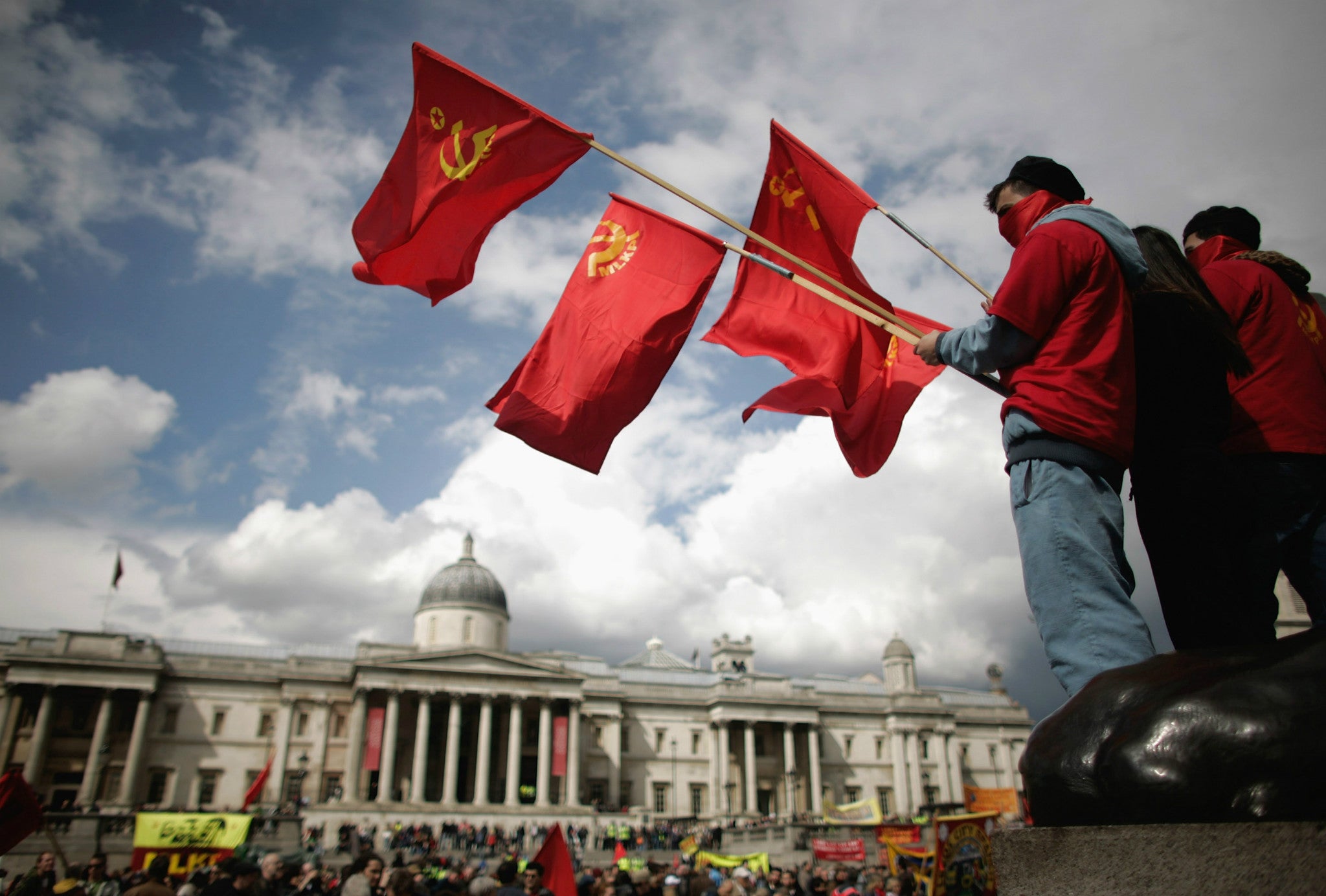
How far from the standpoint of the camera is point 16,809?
10.1m

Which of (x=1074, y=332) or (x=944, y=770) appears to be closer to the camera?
(x=1074, y=332)

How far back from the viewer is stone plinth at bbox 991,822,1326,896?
1567 mm

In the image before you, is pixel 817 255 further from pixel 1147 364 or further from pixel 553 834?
pixel 553 834

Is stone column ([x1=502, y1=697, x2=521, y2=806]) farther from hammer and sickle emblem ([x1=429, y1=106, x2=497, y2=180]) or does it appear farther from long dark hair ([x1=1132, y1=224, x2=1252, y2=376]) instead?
long dark hair ([x1=1132, y1=224, x2=1252, y2=376])

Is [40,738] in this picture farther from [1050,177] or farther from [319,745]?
[1050,177]

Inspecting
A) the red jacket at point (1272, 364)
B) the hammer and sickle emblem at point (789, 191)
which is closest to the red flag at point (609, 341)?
the hammer and sickle emblem at point (789, 191)

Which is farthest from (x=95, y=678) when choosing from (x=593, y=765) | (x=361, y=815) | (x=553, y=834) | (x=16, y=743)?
(x=553, y=834)

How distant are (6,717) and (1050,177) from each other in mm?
57395

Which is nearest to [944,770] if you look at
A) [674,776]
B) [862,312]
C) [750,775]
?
[750,775]

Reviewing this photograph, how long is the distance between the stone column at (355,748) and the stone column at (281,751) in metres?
3.43

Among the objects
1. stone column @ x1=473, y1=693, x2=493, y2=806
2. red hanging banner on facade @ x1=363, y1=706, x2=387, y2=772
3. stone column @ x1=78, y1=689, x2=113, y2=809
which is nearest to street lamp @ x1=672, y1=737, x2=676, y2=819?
stone column @ x1=473, y1=693, x2=493, y2=806

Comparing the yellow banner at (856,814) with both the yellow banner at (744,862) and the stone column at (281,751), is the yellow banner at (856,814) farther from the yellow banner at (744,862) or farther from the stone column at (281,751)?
the stone column at (281,751)

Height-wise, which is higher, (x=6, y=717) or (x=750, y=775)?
(x=6, y=717)

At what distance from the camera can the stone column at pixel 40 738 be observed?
4409 centimetres
